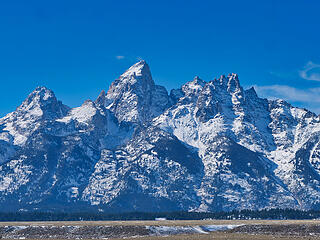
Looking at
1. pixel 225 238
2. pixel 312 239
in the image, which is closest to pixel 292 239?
pixel 312 239

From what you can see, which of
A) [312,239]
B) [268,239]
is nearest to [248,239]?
[268,239]

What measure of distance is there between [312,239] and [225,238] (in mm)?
28878

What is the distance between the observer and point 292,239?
194 m

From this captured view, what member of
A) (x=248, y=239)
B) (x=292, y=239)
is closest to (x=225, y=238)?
(x=248, y=239)

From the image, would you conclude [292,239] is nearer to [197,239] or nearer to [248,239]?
[248,239]

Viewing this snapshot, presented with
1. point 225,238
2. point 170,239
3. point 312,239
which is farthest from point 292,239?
point 170,239

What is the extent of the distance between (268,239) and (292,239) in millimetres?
8740

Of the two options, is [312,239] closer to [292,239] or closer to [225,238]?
[292,239]

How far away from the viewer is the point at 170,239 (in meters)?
195

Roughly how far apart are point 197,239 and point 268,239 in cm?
2378

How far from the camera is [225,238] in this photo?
7643 inches

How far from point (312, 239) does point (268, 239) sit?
48.6 feet

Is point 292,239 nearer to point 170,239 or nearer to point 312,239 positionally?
point 312,239

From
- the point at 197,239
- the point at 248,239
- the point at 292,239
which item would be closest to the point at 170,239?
the point at 197,239
